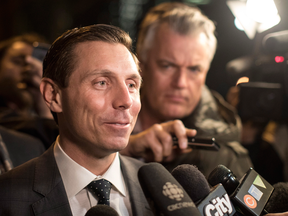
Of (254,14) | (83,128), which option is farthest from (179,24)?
(83,128)

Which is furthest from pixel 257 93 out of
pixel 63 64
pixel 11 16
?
pixel 11 16

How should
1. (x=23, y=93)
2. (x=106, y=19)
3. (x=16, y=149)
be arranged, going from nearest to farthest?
(x=16, y=149) < (x=23, y=93) < (x=106, y=19)

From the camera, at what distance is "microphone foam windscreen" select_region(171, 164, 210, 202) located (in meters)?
0.63

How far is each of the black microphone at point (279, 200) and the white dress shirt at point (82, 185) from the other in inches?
14.8

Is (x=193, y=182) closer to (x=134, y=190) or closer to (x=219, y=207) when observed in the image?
(x=219, y=207)

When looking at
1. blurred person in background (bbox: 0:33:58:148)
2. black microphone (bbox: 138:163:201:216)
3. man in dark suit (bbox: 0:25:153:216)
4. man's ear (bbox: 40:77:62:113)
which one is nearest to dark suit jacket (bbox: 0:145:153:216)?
man in dark suit (bbox: 0:25:153:216)

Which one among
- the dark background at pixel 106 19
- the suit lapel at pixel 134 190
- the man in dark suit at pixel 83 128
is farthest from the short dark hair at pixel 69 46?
the dark background at pixel 106 19

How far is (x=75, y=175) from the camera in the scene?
2.59 feet

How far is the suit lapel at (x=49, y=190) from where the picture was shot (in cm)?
73

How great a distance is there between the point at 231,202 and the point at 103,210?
30 cm

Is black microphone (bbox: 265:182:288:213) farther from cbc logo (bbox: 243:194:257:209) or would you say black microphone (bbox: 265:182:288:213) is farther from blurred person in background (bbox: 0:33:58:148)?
blurred person in background (bbox: 0:33:58:148)

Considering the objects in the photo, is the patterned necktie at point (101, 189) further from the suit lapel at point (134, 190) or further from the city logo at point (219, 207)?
the city logo at point (219, 207)

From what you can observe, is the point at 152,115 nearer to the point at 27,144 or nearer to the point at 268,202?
the point at 27,144

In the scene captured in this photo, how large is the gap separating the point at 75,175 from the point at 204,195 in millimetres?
349
